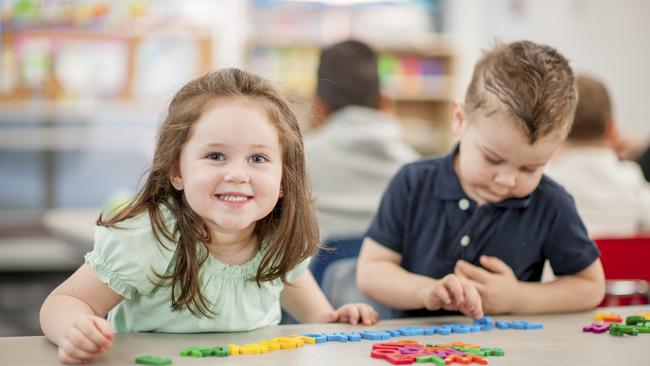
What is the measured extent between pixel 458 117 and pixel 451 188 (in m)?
0.14

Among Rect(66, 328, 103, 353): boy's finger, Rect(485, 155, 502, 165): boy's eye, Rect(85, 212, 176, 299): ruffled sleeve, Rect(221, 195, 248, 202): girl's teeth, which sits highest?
Rect(485, 155, 502, 165): boy's eye

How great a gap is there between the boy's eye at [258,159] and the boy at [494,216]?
36 cm

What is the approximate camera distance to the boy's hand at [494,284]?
1.51 metres

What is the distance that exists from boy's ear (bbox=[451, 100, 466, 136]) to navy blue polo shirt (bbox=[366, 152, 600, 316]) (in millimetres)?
91

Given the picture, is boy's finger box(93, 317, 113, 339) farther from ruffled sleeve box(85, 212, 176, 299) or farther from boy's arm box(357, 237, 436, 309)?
boy's arm box(357, 237, 436, 309)

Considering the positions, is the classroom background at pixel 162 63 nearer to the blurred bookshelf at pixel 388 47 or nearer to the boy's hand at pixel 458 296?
the blurred bookshelf at pixel 388 47

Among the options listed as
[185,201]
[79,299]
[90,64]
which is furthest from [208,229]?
[90,64]

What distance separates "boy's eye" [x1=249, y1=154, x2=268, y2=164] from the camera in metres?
1.29

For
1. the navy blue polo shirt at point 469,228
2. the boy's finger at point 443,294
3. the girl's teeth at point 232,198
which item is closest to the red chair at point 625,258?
the navy blue polo shirt at point 469,228

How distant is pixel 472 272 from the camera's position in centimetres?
156

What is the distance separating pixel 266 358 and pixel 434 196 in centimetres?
70

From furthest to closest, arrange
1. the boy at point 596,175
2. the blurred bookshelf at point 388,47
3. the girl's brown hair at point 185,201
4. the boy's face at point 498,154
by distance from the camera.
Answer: the blurred bookshelf at point 388,47 → the boy at point 596,175 → the boy's face at point 498,154 → the girl's brown hair at point 185,201

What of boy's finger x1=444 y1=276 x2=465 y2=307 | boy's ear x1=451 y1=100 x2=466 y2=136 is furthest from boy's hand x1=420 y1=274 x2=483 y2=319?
boy's ear x1=451 y1=100 x2=466 y2=136

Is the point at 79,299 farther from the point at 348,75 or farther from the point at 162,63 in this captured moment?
the point at 162,63
